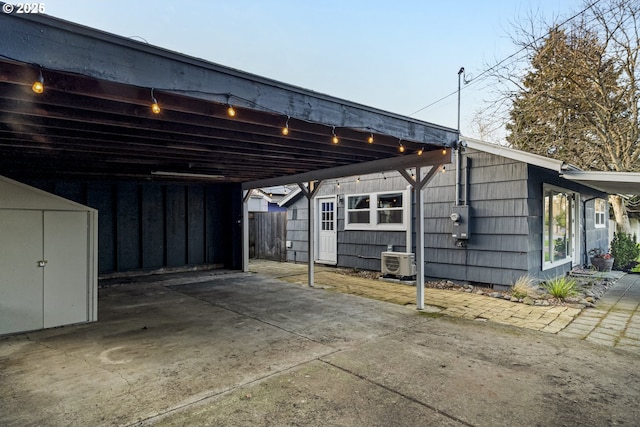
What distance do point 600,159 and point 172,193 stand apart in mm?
12602

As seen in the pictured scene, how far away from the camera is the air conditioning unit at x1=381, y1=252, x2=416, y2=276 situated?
725cm

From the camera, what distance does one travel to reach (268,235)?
38.8ft

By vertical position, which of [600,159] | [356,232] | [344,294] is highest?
[600,159]

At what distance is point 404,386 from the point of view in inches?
105

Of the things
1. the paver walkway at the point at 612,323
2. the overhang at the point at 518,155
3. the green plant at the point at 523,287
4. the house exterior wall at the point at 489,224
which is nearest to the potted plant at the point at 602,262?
the house exterior wall at the point at 489,224

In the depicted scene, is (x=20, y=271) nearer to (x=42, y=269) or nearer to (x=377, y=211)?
(x=42, y=269)

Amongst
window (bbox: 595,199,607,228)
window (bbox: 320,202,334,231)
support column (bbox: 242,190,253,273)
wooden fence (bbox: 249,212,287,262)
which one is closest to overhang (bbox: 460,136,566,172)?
window (bbox: 320,202,334,231)

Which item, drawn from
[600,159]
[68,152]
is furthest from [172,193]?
[600,159]

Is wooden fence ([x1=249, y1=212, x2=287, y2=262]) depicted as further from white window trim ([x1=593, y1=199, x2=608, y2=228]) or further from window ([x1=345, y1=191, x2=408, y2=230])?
white window trim ([x1=593, y1=199, x2=608, y2=228])

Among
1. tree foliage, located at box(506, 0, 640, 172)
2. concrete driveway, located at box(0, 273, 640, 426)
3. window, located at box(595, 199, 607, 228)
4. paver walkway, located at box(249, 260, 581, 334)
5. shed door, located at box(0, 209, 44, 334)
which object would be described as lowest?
→ paver walkway, located at box(249, 260, 581, 334)

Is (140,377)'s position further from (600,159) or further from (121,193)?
(600,159)

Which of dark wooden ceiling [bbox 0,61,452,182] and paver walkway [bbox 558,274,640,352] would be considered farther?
paver walkway [bbox 558,274,640,352]

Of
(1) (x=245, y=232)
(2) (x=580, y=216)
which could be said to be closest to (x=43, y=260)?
(1) (x=245, y=232)

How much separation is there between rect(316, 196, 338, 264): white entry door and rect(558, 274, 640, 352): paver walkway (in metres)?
5.80
